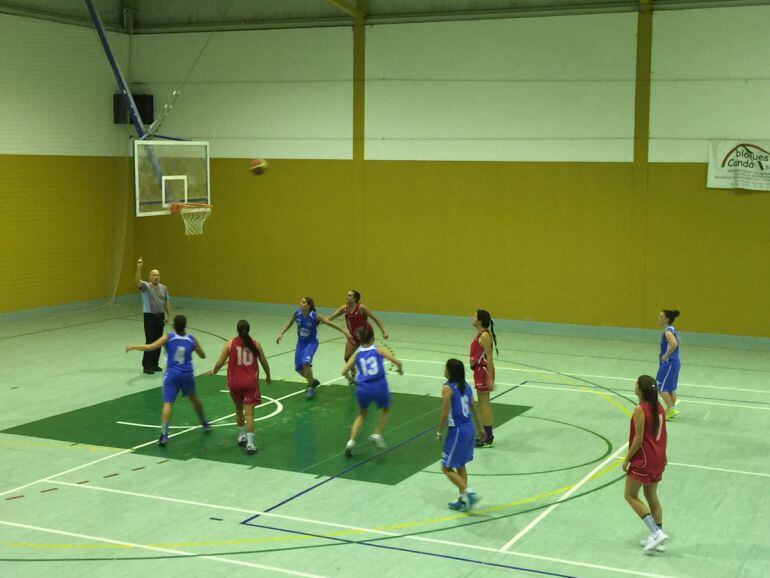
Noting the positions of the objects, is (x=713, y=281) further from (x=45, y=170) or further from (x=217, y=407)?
(x=45, y=170)

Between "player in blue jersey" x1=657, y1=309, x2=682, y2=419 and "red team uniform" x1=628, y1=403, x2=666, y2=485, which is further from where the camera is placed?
"player in blue jersey" x1=657, y1=309, x2=682, y2=419

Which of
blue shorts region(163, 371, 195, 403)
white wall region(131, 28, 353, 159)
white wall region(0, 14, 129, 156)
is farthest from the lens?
white wall region(131, 28, 353, 159)

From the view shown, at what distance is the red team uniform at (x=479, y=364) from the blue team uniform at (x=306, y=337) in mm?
3854

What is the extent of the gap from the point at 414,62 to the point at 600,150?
4863 millimetres

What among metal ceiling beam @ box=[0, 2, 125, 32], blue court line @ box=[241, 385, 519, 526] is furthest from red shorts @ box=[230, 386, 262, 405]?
metal ceiling beam @ box=[0, 2, 125, 32]

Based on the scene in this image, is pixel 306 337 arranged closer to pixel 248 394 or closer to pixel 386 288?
pixel 248 394

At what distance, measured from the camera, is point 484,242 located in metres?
23.8

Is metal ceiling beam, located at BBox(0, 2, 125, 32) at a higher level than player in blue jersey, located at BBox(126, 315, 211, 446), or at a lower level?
higher

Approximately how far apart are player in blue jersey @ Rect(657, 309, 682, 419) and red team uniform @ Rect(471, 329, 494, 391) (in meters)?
2.94

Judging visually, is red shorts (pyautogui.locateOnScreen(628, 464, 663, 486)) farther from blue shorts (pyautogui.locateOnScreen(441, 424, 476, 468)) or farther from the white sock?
blue shorts (pyautogui.locateOnScreen(441, 424, 476, 468))

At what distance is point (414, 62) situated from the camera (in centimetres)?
2408

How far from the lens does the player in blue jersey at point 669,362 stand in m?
14.7

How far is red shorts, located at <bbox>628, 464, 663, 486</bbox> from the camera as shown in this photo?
32.1 ft

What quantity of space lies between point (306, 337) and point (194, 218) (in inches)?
341
